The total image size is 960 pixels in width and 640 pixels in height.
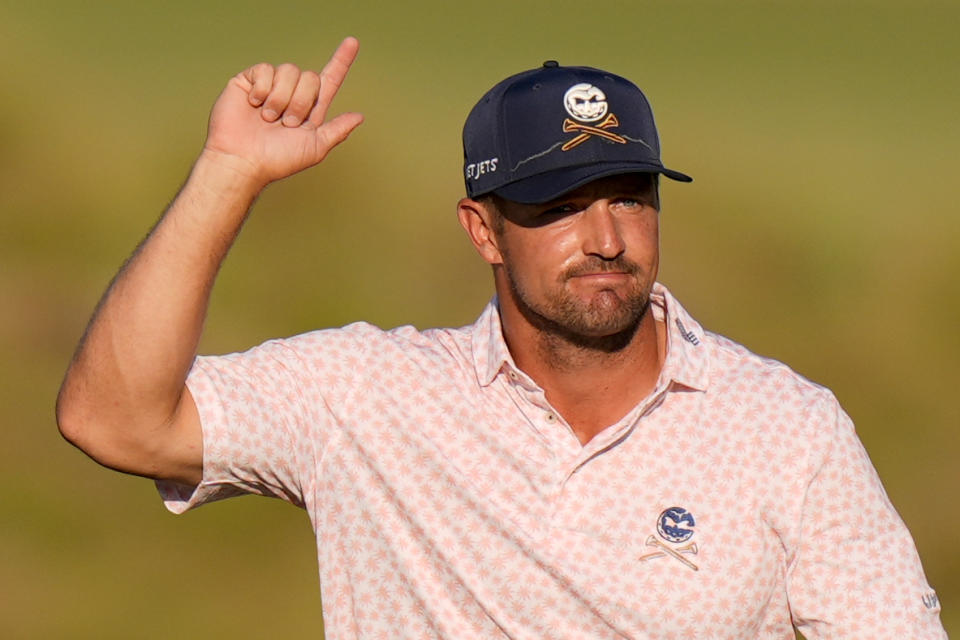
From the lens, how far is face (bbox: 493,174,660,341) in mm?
3400

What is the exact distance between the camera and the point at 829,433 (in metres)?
3.28

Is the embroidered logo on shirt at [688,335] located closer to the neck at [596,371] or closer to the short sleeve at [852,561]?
the neck at [596,371]

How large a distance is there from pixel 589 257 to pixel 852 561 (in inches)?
32.6

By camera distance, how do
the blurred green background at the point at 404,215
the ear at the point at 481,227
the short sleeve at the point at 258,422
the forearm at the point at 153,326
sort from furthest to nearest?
the blurred green background at the point at 404,215 → the ear at the point at 481,227 → the short sleeve at the point at 258,422 → the forearm at the point at 153,326

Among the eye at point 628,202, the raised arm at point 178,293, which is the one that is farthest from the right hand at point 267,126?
the eye at point 628,202

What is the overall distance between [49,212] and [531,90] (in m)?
7.25

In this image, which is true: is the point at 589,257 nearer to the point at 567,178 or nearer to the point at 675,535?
the point at 567,178

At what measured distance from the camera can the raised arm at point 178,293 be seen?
321 centimetres

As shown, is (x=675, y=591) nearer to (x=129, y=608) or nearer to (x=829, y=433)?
(x=829, y=433)

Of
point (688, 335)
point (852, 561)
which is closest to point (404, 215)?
point (688, 335)

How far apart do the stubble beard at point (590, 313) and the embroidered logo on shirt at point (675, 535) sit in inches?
16.3

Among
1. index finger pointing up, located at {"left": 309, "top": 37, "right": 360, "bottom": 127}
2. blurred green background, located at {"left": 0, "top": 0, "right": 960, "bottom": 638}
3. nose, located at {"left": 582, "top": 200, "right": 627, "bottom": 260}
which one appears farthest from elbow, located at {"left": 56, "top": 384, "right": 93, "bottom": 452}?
blurred green background, located at {"left": 0, "top": 0, "right": 960, "bottom": 638}

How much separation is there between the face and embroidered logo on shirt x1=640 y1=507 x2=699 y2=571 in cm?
41

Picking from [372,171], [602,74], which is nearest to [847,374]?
[372,171]
